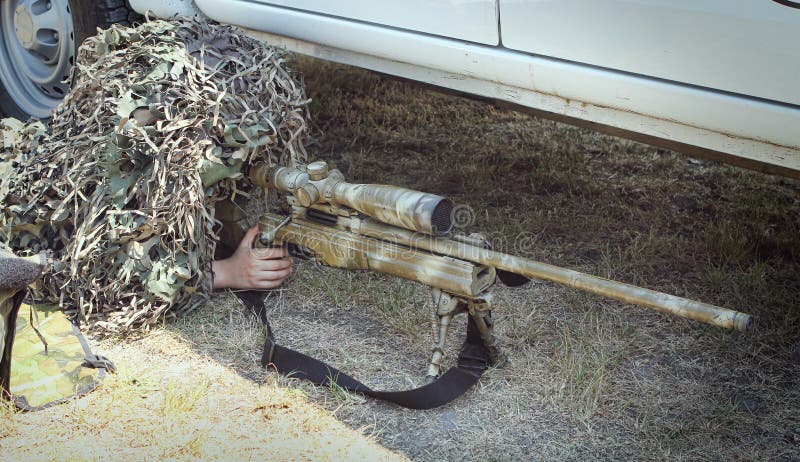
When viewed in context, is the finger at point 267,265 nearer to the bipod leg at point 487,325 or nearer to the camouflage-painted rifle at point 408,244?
the camouflage-painted rifle at point 408,244

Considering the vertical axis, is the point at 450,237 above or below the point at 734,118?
below

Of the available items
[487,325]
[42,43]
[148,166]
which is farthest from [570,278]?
[42,43]

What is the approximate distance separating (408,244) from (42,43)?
231 centimetres

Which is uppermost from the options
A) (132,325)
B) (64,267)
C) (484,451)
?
(64,267)

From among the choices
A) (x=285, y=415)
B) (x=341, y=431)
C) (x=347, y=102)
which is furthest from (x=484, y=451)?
(x=347, y=102)

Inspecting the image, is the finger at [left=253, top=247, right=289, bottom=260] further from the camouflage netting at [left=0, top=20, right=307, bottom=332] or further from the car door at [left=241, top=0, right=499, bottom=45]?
the car door at [left=241, top=0, right=499, bottom=45]

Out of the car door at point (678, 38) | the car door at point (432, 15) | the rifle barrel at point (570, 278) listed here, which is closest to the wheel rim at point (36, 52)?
the car door at point (432, 15)

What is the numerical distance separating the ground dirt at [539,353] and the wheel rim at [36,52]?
1.38 m

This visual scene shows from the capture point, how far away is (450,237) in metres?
2.39

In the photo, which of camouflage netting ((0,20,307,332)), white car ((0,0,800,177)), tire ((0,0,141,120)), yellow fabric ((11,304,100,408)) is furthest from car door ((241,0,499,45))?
yellow fabric ((11,304,100,408))

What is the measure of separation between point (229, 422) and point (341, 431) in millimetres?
317

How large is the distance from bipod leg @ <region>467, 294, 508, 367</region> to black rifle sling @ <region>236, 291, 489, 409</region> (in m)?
0.02

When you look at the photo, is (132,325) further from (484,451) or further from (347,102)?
(347,102)

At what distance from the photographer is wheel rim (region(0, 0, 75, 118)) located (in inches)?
148
